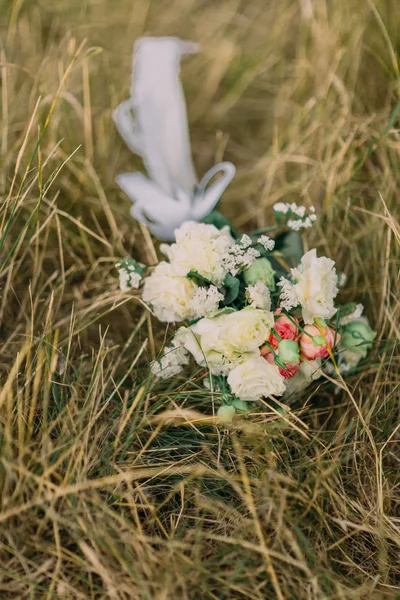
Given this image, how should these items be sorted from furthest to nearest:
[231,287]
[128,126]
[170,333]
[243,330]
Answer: [128,126] → [170,333] → [231,287] → [243,330]

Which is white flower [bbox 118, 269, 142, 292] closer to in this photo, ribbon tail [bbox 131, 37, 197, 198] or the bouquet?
the bouquet

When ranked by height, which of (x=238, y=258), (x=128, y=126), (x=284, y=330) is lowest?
(x=284, y=330)

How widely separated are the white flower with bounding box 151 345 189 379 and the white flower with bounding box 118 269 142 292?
146mm

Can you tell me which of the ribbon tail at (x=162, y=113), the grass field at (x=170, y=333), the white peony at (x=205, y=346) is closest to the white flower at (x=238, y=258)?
the white peony at (x=205, y=346)

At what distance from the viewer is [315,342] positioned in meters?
1.02

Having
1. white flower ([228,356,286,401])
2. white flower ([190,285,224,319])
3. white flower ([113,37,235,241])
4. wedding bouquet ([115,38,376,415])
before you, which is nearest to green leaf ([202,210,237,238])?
wedding bouquet ([115,38,376,415])

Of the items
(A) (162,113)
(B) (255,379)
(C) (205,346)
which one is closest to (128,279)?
(C) (205,346)

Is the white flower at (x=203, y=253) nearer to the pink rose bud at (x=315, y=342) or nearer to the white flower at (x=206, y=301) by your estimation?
the white flower at (x=206, y=301)

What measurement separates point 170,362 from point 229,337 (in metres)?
0.16

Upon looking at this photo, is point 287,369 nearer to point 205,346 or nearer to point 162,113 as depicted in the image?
point 205,346

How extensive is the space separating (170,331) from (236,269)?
242 mm

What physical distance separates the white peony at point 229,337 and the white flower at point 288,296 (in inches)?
2.0

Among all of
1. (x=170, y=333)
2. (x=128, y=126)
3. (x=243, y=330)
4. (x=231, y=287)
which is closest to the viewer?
(x=243, y=330)

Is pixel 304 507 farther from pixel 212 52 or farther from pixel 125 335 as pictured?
pixel 212 52
